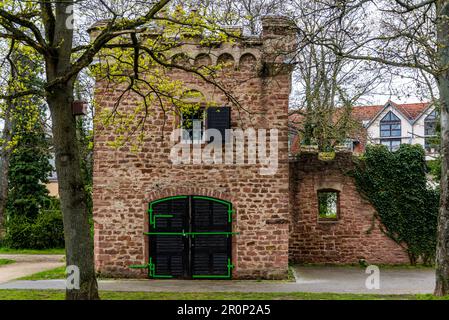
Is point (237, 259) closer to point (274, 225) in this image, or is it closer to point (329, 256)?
point (274, 225)

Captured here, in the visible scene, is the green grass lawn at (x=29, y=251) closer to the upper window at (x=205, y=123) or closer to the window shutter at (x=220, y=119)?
the upper window at (x=205, y=123)

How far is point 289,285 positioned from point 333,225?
17.3ft

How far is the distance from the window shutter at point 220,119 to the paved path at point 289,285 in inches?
152

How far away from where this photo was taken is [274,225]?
14453 mm

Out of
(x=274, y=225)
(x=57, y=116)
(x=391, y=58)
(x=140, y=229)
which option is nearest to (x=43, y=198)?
(x=140, y=229)

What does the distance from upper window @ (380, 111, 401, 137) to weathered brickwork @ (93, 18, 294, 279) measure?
129 ft

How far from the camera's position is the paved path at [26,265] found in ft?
53.3

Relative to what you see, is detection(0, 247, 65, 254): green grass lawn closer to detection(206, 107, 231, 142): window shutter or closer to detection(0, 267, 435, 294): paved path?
detection(0, 267, 435, 294): paved path

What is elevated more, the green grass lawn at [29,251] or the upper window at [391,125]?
the upper window at [391,125]

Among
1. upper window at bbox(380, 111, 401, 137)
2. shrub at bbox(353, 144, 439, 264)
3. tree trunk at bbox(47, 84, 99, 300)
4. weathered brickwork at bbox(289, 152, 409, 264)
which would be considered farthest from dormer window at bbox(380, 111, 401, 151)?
tree trunk at bbox(47, 84, 99, 300)

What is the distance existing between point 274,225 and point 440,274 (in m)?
4.80

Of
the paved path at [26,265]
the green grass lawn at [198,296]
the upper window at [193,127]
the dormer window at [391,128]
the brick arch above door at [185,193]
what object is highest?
the dormer window at [391,128]

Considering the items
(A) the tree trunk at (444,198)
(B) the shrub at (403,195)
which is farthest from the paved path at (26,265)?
(B) the shrub at (403,195)

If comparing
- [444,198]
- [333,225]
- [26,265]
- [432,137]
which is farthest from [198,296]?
[432,137]
